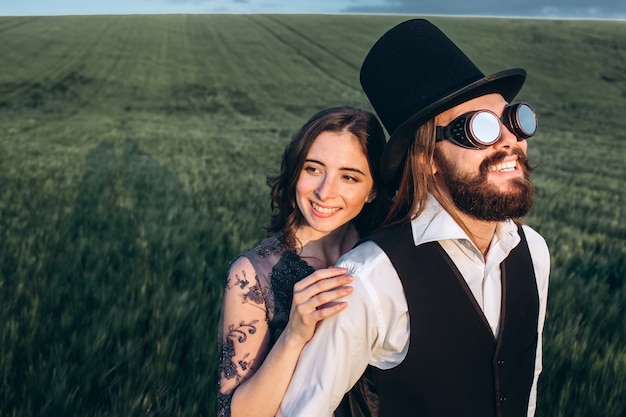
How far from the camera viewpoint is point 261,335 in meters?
2.01

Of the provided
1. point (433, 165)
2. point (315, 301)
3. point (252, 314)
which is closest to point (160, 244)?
point (252, 314)

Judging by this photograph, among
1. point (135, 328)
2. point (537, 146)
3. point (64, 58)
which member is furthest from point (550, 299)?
point (64, 58)

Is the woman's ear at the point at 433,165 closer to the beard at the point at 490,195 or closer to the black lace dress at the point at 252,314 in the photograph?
the beard at the point at 490,195

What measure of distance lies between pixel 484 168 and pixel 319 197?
23.9 inches

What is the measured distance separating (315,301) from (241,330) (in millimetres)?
530

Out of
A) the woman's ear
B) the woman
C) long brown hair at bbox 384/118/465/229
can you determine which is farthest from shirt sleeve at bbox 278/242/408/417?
the woman's ear

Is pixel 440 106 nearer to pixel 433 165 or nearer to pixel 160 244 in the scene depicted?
pixel 433 165

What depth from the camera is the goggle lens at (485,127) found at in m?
1.72

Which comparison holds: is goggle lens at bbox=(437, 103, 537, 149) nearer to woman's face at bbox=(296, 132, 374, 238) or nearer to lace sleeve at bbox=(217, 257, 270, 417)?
woman's face at bbox=(296, 132, 374, 238)

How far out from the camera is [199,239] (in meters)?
5.18

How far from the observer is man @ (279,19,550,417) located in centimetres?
157

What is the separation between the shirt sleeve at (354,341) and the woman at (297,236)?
5.8 inches

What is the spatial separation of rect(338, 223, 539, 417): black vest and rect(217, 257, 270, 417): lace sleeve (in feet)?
1.41

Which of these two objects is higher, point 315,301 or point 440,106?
point 440,106
